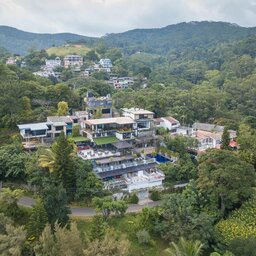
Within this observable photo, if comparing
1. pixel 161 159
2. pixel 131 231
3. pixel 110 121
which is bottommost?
pixel 131 231

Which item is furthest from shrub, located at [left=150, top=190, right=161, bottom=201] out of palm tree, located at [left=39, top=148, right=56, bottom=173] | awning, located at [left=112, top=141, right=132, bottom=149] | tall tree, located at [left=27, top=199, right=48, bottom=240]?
tall tree, located at [left=27, top=199, right=48, bottom=240]

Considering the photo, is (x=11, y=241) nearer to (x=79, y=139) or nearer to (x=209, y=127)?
(x=79, y=139)

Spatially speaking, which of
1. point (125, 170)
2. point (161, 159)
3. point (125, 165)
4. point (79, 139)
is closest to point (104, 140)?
point (79, 139)

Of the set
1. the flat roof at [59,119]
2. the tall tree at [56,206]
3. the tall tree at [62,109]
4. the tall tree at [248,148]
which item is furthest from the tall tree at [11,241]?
the tall tree at [248,148]

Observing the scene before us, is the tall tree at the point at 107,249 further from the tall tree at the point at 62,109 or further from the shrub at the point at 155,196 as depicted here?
the tall tree at the point at 62,109

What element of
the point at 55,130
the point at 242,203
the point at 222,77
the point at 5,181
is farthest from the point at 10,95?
the point at 222,77

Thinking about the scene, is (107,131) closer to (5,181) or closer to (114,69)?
(5,181)
